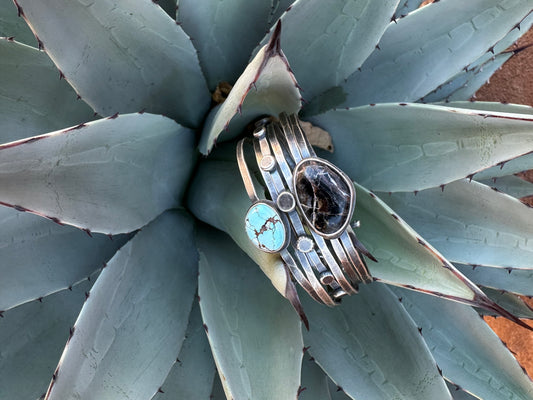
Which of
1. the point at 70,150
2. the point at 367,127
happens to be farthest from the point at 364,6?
the point at 70,150

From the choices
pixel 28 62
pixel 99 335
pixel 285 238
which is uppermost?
pixel 28 62

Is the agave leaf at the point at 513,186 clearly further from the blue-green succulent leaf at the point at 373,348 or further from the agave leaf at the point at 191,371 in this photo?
the agave leaf at the point at 191,371

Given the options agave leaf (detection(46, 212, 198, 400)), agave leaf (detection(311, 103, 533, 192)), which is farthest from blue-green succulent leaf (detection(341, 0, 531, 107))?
agave leaf (detection(46, 212, 198, 400))

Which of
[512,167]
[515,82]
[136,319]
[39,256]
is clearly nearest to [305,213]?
[136,319]

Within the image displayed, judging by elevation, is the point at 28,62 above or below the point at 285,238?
above

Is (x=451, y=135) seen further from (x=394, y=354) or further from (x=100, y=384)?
(x=100, y=384)
